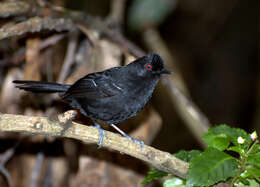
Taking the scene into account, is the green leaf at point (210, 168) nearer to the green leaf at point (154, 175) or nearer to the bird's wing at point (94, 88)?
the green leaf at point (154, 175)

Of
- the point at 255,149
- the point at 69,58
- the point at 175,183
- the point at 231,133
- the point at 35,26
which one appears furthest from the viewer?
the point at 69,58

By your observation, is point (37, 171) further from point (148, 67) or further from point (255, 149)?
point (255, 149)

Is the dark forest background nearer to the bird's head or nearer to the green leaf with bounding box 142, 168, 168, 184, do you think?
the bird's head

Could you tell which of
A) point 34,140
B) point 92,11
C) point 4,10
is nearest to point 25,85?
point 4,10

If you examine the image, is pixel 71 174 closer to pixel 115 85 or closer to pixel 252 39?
pixel 115 85

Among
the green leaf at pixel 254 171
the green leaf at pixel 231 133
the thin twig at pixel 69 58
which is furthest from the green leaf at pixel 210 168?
the thin twig at pixel 69 58

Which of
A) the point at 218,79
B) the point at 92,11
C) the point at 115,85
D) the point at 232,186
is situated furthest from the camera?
the point at 218,79

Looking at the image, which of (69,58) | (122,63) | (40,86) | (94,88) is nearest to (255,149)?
(94,88)
